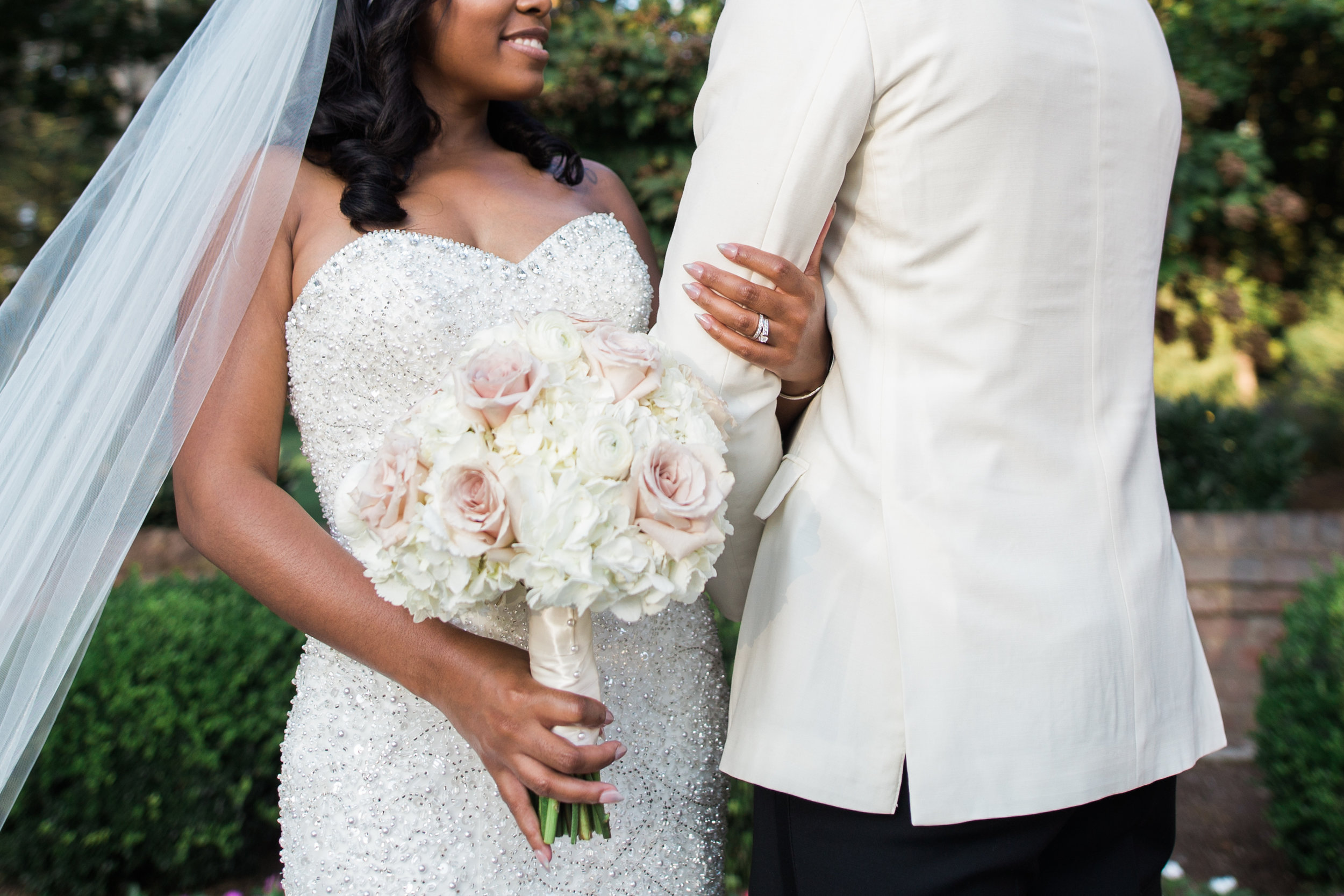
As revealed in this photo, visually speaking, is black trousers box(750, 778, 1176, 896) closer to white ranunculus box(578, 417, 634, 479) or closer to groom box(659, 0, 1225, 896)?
groom box(659, 0, 1225, 896)

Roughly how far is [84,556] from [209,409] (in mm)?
334

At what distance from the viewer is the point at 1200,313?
719cm

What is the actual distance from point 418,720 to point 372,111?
1.28m

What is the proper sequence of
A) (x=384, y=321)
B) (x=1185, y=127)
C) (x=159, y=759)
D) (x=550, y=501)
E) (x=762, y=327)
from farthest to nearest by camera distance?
(x=1185, y=127)
(x=159, y=759)
(x=384, y=321)
(x=762, y=327)
(x=550, y=501)

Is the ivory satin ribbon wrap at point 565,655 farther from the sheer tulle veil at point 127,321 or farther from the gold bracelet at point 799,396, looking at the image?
the sheer tulle veil at point 127,321

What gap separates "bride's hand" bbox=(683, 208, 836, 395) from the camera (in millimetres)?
1679

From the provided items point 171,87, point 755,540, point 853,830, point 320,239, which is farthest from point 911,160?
point 171,87

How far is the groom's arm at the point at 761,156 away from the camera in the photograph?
5.17ft

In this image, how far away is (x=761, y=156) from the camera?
5.37ft

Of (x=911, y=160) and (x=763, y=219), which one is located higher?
(x=911, y=160)

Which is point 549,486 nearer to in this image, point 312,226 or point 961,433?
point 961,433

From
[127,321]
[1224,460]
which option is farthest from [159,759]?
[1224,460]

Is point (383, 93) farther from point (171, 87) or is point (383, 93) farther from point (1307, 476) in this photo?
point (1307, 476)

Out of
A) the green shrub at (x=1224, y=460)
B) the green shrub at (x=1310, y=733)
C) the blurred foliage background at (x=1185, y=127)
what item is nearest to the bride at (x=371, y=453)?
the green shrub at (x=1310, y=733)
